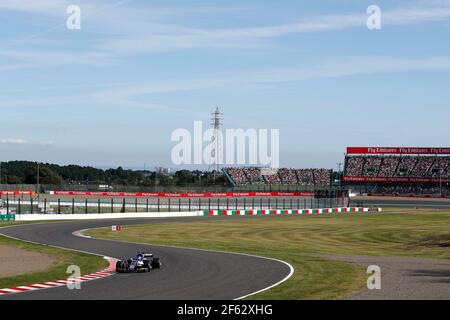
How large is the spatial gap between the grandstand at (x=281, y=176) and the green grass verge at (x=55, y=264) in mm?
114464

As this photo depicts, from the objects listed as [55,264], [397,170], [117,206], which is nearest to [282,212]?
[117,206]

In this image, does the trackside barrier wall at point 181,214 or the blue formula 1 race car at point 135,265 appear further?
the trackside barrier wall at point 181,214

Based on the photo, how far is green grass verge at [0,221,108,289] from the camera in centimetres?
2362

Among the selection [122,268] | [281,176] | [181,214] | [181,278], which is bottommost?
[181,214]

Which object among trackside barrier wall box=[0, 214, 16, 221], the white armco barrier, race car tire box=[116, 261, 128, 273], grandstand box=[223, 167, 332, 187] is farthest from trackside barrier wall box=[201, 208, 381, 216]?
grandstand box=[223, 167, 332, 187]

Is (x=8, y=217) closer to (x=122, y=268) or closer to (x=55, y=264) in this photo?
(x=55, y=264)

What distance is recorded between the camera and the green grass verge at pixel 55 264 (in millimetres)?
23625

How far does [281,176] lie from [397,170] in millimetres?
25122

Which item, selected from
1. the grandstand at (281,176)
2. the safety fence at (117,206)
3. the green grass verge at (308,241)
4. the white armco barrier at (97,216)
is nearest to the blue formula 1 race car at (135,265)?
the green grass verge at (308,241)

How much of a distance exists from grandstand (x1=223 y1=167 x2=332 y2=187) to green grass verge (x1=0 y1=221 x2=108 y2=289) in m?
114

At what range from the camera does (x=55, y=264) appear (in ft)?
94.5

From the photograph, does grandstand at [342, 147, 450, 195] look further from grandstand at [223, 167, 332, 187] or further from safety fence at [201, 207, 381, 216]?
safety fence at [201, 207, 381, 216]

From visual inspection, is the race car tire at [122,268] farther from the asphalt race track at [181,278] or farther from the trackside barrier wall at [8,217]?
the trackside barrier wall at [8,217]
